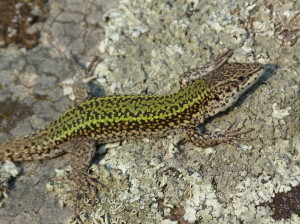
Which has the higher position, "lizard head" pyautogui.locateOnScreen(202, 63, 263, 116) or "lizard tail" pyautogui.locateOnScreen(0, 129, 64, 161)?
"lizard head" pyautogui.locateOnScreen(202, 63, 263, 116)

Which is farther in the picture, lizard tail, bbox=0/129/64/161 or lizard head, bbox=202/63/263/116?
lizard tail, bbox=0/129/64/161

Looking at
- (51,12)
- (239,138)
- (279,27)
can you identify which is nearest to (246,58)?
(279,27)

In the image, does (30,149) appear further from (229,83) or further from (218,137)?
(229,83)

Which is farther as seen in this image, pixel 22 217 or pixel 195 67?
pixel 195 67

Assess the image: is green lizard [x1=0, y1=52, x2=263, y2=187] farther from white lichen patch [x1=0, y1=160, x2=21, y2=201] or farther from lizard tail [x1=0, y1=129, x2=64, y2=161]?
white lichen patch [x1=0, y1=160, x2=21, y2=201]

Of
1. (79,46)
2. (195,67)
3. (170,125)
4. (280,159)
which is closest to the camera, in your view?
(280,159)

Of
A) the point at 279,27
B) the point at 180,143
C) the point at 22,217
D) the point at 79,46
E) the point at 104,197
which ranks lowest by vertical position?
the point at 22,217

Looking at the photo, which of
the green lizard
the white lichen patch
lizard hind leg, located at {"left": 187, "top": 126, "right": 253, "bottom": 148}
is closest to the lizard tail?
the green lizard

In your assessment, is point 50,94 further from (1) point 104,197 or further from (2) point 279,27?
(2) point 279,27
